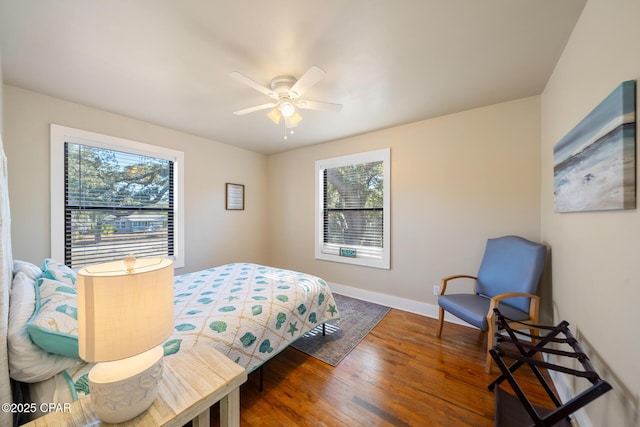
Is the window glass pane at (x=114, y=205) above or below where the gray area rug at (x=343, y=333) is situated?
above

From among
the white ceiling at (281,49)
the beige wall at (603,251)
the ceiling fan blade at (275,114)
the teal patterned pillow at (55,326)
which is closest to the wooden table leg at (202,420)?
the teal patterned pillow at (55,326)

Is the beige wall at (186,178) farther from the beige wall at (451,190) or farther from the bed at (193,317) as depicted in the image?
the beige wall at (451,190)

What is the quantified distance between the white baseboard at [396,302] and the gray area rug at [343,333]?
105 mm

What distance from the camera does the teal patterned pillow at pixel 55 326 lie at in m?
0.89

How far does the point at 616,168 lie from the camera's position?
3.35 ft

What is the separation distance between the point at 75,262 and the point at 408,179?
3.97m

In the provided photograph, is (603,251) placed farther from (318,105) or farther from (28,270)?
(28,270)

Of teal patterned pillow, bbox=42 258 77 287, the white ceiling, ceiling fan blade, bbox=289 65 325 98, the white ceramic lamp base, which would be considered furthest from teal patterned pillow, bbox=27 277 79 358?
ceiling fan blade, bbox=289 65 325 98

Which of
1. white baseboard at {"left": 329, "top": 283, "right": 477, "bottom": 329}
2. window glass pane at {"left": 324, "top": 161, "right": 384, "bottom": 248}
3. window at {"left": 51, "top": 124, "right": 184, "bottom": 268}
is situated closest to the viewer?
window at {"left": 51, "top": 124, "right": 184, "bottom": 268}

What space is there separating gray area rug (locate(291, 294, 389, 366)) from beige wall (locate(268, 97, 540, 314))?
15.0 inches

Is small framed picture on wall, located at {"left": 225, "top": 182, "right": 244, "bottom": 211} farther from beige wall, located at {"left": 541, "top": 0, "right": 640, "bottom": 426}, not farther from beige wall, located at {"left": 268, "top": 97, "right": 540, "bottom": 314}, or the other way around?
beige wall, located at {"left": 541, "top": 0, "right": 640, "bottom": 426}

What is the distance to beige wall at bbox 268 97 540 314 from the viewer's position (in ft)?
7.64

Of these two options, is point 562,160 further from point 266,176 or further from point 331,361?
point 266,176

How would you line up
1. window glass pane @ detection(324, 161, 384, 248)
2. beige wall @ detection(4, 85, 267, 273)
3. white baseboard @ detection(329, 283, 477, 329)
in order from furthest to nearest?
window glass pane @ detection(324, 161, 384, 248) < white baseboard @ detection(329, 283, 477, 329) < beige wall @ detection(4, 85, 267, 273)
